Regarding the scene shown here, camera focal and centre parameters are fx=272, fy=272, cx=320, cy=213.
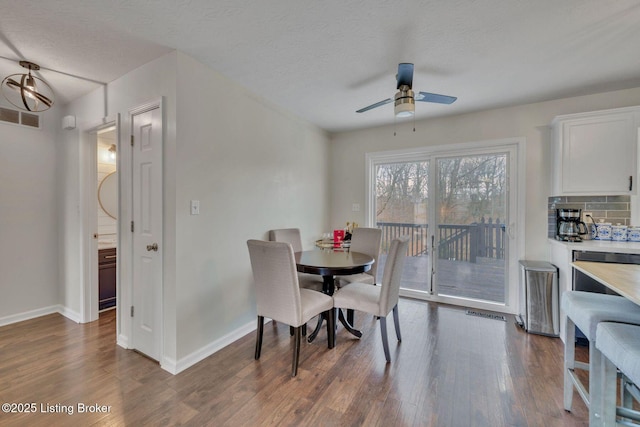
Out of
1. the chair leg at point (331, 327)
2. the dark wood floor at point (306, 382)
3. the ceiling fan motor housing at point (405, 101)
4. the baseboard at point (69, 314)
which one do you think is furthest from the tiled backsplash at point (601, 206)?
the baseboard at point (69, 314)

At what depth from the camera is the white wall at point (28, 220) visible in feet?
9.43

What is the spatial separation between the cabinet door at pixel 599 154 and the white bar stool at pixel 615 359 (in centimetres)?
194

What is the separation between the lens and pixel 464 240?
3.56 m

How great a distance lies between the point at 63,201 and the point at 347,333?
3.59 m

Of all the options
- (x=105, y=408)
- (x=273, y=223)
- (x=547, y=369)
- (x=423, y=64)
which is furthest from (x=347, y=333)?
(x=423, y=64)

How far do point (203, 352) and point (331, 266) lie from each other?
131 cm

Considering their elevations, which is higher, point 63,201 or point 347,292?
point 63,201

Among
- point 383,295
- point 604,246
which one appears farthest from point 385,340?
point 604,246

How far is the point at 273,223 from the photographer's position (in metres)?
3.20

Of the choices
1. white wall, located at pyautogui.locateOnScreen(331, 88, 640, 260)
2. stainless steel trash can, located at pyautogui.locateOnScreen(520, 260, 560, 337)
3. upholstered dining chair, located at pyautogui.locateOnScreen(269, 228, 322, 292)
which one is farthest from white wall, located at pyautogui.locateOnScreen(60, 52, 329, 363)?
stainless steel trash can, located at pyautogui.locateOnScreen(520, 260, 560, 337)

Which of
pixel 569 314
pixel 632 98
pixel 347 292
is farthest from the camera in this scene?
pixel 632 98

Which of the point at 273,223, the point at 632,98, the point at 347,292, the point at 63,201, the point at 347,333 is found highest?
the point at 632,98

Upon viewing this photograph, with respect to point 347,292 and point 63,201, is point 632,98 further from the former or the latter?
point 63,201

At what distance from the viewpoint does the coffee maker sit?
2.68 metres
